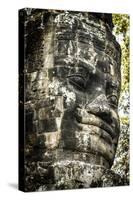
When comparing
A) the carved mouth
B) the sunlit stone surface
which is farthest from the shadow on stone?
the carved mouth

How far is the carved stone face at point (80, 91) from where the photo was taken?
29.3 ft

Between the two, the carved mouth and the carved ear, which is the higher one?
the carved ear

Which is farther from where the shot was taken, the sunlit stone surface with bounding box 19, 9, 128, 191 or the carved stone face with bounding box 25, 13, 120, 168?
the carved stone face with bounding box 25, 13, 120, 168

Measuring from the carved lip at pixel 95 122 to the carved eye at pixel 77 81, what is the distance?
39 centimetres

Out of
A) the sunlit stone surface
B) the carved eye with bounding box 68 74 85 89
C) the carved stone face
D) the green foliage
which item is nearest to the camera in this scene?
the sunlit stone surface

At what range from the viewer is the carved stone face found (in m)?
8.94

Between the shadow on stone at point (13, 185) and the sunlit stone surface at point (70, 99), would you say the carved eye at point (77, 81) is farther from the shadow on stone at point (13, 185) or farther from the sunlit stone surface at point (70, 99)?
the shadow on stone at point (13, 185)

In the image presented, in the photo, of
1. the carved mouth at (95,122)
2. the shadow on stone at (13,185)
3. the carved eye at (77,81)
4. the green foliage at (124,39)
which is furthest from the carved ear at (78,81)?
the shadow on stone at (13,185)

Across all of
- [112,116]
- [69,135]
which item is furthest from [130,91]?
[69,135]

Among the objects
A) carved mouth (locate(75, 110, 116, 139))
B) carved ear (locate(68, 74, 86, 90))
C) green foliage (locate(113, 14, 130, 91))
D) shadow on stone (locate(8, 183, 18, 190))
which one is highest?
green foliage (locate(113, 14, 130, 91))

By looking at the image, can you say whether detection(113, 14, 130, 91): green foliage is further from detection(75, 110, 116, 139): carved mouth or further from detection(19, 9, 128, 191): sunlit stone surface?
detection(75, 110, 116, 139): carved mouth

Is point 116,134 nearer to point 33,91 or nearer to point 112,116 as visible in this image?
point 112,116

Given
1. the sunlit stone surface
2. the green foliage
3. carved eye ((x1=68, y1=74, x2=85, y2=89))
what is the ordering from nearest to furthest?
the sunlit stone surface → carved eye ((x1=68, y1=74, x2=85, y2=89)) → the green foliage

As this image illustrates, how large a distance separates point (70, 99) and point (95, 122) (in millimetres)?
502
